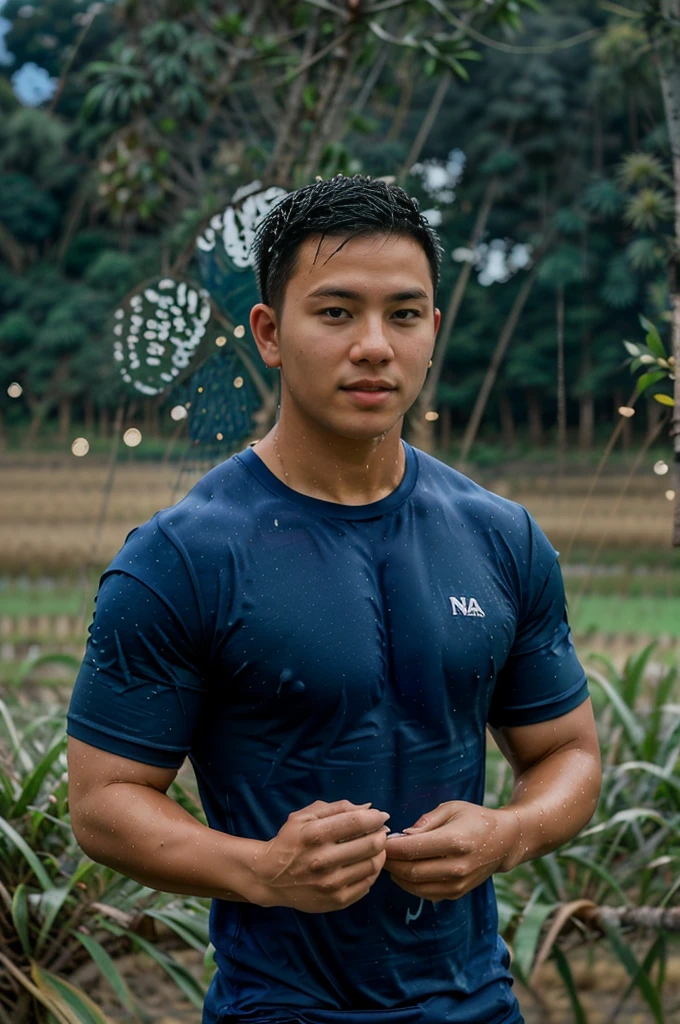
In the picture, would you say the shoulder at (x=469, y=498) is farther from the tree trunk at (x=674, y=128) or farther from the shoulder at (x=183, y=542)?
the tree trunk at (x=674, y=128)

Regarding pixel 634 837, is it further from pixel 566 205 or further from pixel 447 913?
pixel 566 205

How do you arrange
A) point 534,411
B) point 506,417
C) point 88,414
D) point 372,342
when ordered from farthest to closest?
point 534,411 → point 506,417 → point 88,414 → point 372,342

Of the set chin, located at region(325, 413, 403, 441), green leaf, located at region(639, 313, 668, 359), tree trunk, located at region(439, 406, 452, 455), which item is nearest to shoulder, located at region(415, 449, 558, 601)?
chin, located at region(325, 413, 403, 441)

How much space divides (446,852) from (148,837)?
27 cm

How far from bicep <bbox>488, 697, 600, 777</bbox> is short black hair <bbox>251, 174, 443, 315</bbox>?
0.50m

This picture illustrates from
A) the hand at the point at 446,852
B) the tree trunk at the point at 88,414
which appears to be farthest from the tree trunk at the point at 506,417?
the hand at the point at 446,852

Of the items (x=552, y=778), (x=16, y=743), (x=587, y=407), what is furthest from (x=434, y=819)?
(x=587, y=407)

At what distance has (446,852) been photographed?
1054 mm

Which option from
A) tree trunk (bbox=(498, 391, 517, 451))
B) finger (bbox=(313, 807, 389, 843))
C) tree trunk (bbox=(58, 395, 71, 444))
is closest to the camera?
finger (bbox=(313, 807, 389, 843))

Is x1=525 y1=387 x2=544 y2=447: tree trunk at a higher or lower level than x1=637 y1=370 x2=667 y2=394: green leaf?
higher

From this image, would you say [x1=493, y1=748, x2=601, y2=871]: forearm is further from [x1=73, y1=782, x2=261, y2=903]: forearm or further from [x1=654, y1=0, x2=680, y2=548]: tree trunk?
[x1=654, y1=0, x2=680, y2=548]: tree trunk

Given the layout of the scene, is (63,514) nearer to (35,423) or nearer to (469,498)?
(35,423)

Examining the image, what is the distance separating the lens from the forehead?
44.3 inches

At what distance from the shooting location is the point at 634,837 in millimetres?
2510
